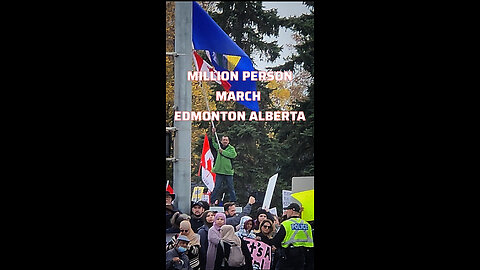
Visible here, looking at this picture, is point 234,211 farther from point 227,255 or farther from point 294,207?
point 294,207

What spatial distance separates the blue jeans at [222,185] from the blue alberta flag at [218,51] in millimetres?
512

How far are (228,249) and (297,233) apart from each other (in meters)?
0.49

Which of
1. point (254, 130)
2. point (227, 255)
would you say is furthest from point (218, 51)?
point (227, 255)

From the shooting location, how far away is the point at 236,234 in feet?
17.5

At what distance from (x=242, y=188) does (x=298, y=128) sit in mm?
565

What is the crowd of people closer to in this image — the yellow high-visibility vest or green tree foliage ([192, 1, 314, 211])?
the yellow high-visibility vest

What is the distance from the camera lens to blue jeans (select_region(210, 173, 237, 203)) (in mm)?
5344

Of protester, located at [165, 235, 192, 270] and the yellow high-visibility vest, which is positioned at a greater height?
the yellow high-visibility vest

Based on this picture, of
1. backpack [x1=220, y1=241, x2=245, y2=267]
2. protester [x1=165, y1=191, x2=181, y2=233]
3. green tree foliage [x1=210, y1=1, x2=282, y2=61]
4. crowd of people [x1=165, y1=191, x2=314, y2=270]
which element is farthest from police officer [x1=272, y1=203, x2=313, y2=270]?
green tree foliage [x1=210, y1=1, x2=282, y2=61]

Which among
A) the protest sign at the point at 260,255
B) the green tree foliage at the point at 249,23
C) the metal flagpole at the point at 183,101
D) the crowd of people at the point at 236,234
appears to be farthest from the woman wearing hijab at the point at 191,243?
the green tree foliage at the point at 249,23

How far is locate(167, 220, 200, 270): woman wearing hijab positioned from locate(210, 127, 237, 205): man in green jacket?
25 centimetres

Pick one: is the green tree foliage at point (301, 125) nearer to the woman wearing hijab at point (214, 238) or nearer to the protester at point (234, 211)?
the protester at point (234, 211)
